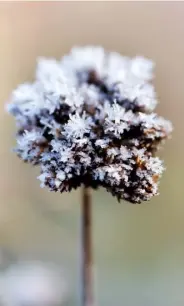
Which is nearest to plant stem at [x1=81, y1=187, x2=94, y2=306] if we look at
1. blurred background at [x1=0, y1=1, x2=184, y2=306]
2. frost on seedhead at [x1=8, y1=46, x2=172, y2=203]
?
frost on seedhead at [x1=8, y1=46, x2=172, y2=203]

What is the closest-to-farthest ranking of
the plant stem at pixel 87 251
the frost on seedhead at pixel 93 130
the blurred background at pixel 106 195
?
the frost on seedhead at pixel 93 130
the plant stem at pixel 87 251
the blurred background at pixel 106 195

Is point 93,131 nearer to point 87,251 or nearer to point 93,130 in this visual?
point 93,130

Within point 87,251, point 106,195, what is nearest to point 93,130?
point 87,251

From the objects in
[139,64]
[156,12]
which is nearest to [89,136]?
[139,64]

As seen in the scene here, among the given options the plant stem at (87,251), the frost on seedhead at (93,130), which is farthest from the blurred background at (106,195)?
the frost on seedhead at (93,130)

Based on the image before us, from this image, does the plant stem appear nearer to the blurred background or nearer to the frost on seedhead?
the frost on seedhead

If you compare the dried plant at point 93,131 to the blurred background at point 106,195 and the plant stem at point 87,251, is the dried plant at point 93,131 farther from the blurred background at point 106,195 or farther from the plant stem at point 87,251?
the blurred background at point 106,195

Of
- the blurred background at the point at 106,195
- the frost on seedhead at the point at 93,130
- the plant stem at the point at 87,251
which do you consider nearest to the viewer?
the frost on seedhead at the point at 93,130

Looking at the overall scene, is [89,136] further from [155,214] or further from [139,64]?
[155,214]
